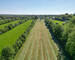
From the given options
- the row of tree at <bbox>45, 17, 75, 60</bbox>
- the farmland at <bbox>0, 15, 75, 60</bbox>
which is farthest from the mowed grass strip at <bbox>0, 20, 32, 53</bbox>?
the row of tree at <bbox>45, 17, 75, 60</bbox>

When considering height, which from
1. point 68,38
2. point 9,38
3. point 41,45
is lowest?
point 41,45

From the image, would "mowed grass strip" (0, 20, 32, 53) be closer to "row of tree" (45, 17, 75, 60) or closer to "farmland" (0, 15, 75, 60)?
"farmland" (0, 15, 75, 60)

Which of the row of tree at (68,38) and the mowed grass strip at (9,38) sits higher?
the row of tree at (68,38)

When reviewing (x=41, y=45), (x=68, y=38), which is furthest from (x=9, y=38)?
Answer: (x=68, y=38)

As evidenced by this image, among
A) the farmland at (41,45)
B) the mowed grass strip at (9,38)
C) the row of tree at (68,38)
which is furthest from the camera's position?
the mowed grass strip at (9,38)

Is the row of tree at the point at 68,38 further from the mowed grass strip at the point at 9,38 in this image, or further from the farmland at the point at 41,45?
the mowed grass strip at the point at 9,38

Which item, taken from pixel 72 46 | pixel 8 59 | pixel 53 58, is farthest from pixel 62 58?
pixel 8 59

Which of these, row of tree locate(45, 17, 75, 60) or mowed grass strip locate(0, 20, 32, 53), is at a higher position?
row of tree locate(45, 17, 75, 60)

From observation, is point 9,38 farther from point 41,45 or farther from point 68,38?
point 68,38

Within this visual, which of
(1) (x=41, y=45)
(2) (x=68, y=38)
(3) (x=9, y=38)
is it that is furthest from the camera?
(3) (x=9, y=38)

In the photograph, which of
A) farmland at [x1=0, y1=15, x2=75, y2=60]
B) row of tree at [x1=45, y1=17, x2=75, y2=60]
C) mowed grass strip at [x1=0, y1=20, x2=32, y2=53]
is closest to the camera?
row of tree at [x1=45, y1=17, x2=75, y2=60]

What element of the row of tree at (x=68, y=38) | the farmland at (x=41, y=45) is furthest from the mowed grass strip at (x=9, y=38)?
the row of tree at (x=68, y=38)
